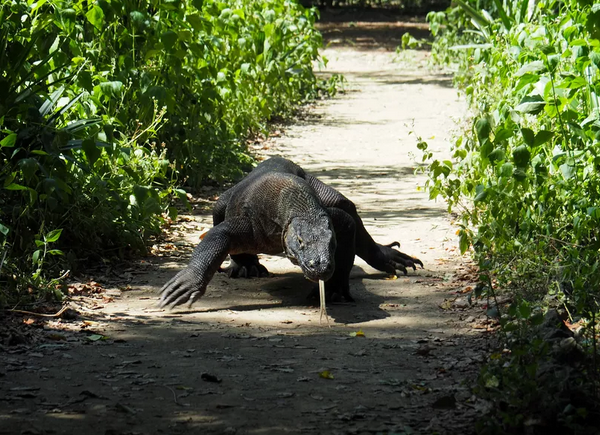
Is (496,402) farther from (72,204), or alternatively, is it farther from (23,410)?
(72,204)

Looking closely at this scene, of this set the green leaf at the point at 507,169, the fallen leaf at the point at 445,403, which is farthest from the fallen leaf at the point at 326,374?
the green leaf at the point at 507,169

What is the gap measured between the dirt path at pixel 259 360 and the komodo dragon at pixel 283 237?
0.46 ft

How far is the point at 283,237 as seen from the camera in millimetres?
5172

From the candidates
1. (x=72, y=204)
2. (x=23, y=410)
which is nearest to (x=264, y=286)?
(x=72, y=204)

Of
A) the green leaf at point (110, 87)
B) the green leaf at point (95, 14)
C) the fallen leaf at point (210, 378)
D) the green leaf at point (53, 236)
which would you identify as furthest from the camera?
the green leaf at point (95, 14)

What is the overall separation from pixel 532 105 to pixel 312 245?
1371 mm

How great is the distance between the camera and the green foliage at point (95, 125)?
4.97 m

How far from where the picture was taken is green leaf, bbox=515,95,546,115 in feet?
14.4

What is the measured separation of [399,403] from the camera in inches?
139

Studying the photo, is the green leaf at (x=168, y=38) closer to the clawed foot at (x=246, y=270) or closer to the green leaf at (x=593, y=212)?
the clawed foot at (x=246, y=270)

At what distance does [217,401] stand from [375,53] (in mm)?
21445

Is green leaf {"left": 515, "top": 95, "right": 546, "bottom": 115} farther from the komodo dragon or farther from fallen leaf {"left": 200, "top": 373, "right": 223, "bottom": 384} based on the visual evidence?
fallen leaf {"left": 200, "top": 373, "right": 223, "bottom": 384}

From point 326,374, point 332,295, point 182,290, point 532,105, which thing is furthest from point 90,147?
point 532,105

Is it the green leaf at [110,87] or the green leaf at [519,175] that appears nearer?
the green leaf at [519,175]
